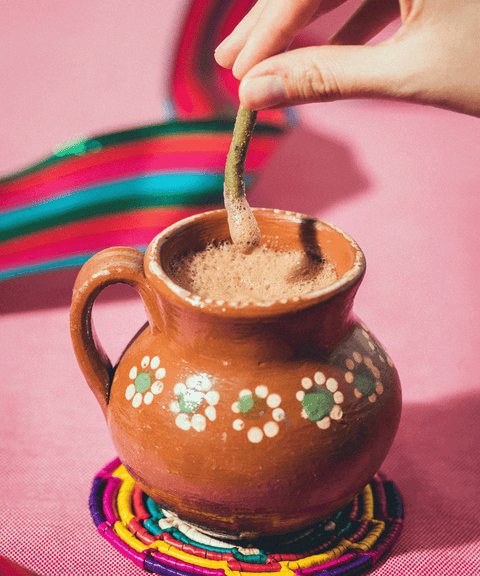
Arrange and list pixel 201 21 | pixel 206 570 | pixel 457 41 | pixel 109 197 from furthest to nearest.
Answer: pixel 201 21, pixel 109 197, pixel 206 570, pixel 457 41

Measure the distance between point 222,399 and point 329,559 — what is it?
31 cm

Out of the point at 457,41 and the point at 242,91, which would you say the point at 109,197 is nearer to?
the point at 242,91

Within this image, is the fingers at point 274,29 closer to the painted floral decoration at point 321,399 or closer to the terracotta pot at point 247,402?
the terracotta pot at point 247,402

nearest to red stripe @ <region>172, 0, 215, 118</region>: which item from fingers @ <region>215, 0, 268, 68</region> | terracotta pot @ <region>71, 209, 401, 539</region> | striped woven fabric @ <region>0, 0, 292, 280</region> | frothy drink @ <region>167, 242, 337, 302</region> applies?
striped woven fabric @ <region>0, 0, 292, 280</region>

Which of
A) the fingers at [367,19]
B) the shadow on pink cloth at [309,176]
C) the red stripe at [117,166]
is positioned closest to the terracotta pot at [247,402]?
the fingers at [367,19]

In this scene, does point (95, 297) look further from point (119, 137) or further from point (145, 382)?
point (119, 137)

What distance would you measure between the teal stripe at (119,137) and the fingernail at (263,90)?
0.87 metres

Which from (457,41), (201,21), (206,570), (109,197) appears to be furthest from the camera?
(201,21)

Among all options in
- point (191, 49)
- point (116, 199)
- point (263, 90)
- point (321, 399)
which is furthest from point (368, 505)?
point (191, 49)

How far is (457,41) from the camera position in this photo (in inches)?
26.9

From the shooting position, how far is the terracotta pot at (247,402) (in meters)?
0.69

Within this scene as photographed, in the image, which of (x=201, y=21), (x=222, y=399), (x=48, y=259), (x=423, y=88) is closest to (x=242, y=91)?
(x=423, y=88)

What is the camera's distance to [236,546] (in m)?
0.84

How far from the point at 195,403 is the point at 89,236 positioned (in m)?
0.98
